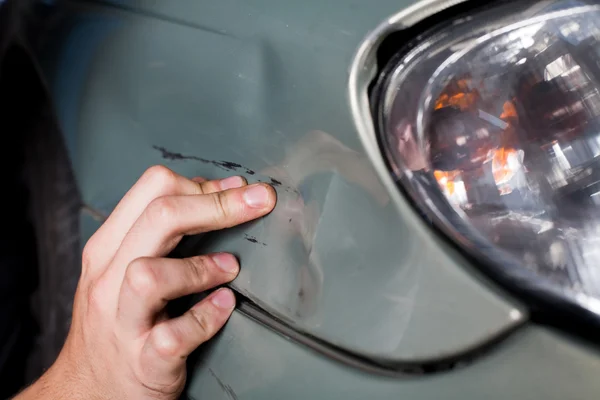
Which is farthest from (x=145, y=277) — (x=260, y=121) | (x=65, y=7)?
(x=65, y=7)

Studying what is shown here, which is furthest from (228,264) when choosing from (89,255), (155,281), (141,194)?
(89,255)

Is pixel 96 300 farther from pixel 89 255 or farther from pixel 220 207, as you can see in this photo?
pixel 220 207

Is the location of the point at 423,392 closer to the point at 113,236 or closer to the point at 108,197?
the point at 113,236

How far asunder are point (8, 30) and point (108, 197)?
586 millimetres

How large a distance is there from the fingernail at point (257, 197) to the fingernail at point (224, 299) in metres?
0.13

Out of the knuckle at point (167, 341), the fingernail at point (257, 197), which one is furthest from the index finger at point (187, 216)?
the knuckle at point (167, 341)

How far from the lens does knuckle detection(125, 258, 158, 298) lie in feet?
2.60

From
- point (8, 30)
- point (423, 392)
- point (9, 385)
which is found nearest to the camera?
point (423, 392)

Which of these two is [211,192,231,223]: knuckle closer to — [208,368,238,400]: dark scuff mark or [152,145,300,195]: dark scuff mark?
[152,145,300,195]: dark scuff mark

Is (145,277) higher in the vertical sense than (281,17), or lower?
lower

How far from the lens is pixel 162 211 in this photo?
2.68 ft

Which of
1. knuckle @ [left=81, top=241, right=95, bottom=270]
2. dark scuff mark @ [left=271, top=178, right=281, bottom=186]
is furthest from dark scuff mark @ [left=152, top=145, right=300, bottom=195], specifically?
knuckle @ [left=81, top=241, right=95, bottom=270]

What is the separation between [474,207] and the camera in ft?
2.19

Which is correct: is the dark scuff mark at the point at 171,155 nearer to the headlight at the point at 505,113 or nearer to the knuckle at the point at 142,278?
the knuckle at the point at 142,278
